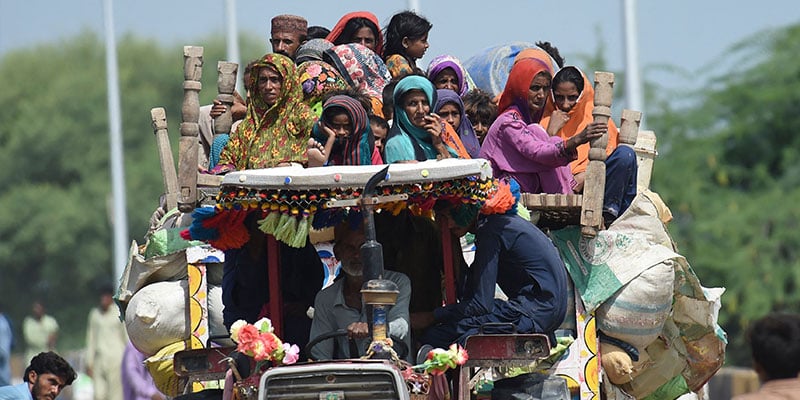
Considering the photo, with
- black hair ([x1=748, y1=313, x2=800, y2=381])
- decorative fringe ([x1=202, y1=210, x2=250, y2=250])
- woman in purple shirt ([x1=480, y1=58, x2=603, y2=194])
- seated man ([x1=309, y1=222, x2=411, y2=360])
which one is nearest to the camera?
black hair ([x1=748, y1=313, x2=800, y2=381])

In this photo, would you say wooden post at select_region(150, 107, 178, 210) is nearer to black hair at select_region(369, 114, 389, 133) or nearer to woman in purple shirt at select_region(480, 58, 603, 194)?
black hair at select_region(369, 114, 389, 133)

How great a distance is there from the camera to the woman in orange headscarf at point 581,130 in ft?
31.4

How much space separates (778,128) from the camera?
1043 inches

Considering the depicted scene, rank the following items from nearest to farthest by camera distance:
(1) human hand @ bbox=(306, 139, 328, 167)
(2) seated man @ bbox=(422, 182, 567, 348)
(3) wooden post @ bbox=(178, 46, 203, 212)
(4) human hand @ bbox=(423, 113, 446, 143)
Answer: (2) seated man @ bbox=(422, 182, 567, 348), (1) human hand @ bbox=(306, 139, 328, 167), (4) human hand @ bbox=(423, 113, 446, 143), (3) wooden post @ bbox=(178, 46, 203, 212)

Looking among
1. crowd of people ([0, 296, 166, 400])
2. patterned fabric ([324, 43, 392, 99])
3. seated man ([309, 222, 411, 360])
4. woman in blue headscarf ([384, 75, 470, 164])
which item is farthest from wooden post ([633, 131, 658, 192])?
crowd of people ([0, 296, 166, 400])

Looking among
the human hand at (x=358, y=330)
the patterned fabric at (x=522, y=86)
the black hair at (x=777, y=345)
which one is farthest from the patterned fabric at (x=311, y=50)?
the black hair at (x=777, y=345)

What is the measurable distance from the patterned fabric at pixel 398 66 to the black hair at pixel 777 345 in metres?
5.20

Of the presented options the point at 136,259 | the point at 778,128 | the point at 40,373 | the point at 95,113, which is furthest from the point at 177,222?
the point at 95,113

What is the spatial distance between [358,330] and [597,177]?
1.94 m

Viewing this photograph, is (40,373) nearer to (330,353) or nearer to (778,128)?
(330,353)

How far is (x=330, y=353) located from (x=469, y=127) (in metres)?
2.19

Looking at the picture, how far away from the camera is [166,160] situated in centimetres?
966

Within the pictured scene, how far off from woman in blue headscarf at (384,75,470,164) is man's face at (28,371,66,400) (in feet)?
7.13

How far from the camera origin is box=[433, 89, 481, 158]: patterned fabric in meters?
9.59
